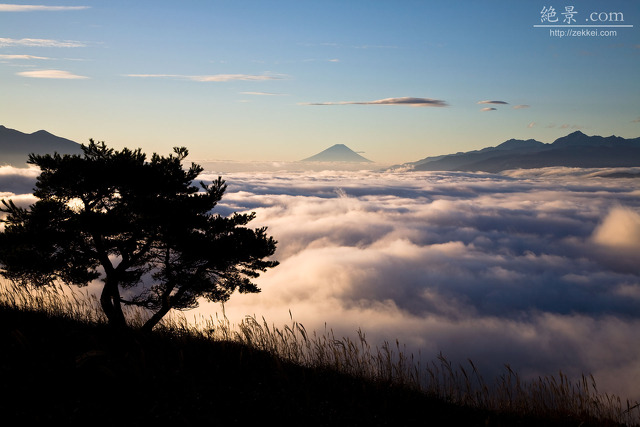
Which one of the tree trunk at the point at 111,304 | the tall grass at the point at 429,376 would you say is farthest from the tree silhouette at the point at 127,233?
the tall grass at the point at 429,376

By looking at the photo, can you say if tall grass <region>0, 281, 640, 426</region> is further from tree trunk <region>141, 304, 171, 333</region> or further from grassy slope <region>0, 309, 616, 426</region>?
tree trunk <region>141, 304, 171, 333</region>

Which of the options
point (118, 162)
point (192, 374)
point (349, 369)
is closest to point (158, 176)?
point (118, 162)

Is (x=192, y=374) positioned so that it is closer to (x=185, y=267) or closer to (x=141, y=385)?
(x=141, y=385)

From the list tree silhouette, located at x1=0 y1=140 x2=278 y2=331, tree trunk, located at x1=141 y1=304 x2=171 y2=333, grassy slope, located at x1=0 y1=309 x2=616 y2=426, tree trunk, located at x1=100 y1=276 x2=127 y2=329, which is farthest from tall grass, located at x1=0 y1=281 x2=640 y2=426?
tree silhouette, located at x1=0 y1=140 x2=278 y2=331

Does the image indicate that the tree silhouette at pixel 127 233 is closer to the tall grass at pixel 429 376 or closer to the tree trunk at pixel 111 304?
the tree trunk at pixel 111 304

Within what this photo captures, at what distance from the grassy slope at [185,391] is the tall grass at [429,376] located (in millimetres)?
431

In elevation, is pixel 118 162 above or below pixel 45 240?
above

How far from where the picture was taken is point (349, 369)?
29.1ft

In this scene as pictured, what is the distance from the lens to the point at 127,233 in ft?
47.1

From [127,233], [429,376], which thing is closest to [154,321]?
[127,233]

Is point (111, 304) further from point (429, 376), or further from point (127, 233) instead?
point (429, 376)

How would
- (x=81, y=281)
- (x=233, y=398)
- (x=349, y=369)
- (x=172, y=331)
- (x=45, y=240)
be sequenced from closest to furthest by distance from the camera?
1. (x=233, y=398)
2. (x=349, y=369)
3. (x=172, y=331)
4. (x=45, y=240)
5. (x=81, y=281)

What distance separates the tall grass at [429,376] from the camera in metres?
8.05

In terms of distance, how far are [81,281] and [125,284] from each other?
4.95ft
